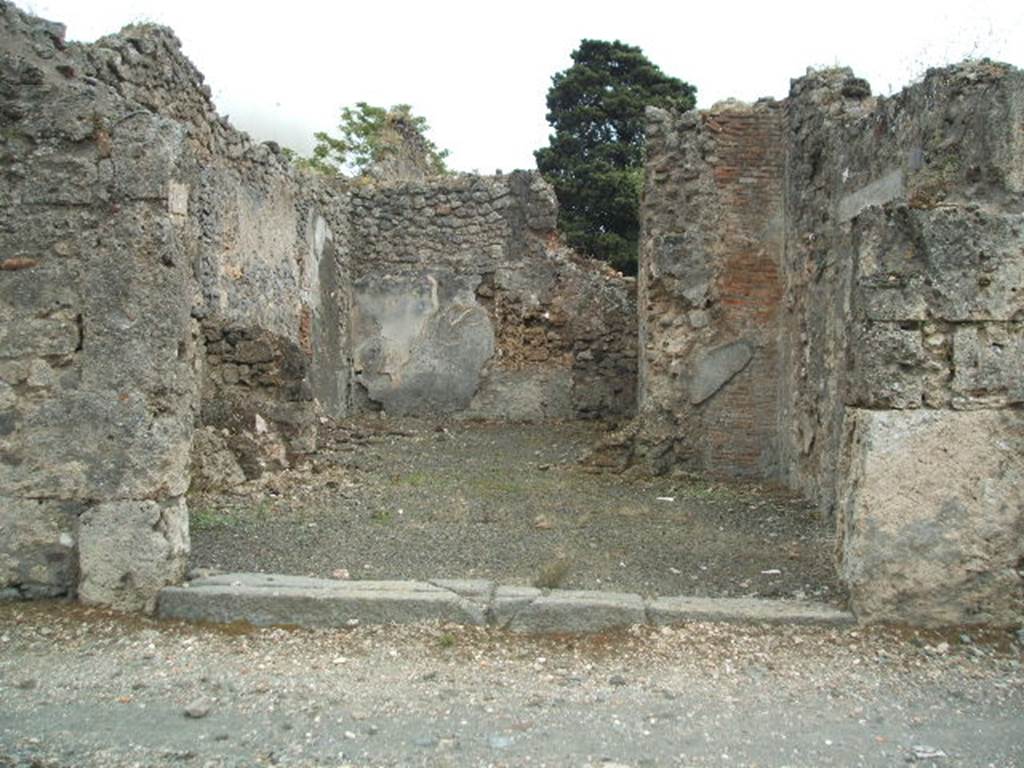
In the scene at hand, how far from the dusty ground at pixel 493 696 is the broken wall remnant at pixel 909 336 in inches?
13.7

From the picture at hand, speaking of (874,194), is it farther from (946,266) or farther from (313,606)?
(313,606)

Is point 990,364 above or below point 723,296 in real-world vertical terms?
below

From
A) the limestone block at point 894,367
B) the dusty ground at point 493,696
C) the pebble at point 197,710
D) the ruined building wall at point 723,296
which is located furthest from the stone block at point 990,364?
the ruined building wall at point 723,296

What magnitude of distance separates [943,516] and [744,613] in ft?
3.02

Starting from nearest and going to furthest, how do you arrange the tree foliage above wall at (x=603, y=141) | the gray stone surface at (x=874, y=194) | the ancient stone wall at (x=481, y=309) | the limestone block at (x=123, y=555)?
the limestone block at (x=123, y=555) → the gray stone surface at (x=874, y=194) → the ancient stone wall at (x=481, y=309) → the tree foliage above wall at (x=603, y=141)

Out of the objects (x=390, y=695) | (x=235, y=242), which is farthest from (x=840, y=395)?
(x=235, y=242)

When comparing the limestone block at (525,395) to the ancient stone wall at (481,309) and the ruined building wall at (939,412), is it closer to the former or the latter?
the ancient stone wall at (481,309)

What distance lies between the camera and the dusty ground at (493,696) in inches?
111

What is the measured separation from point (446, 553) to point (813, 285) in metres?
3.76

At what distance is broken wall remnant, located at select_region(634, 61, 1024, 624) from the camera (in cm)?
374

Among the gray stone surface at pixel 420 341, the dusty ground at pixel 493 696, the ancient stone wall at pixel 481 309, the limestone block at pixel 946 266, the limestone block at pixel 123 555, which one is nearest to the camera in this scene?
the dusty ground at pixel 493 696

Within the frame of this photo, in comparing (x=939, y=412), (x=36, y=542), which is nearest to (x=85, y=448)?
(x=36, y=542)

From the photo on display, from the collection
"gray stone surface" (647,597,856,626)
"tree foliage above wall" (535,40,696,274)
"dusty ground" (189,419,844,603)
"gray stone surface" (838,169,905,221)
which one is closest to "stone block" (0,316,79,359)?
"dusty ground" (189,419,844,603)

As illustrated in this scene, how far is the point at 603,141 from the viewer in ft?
74.5
